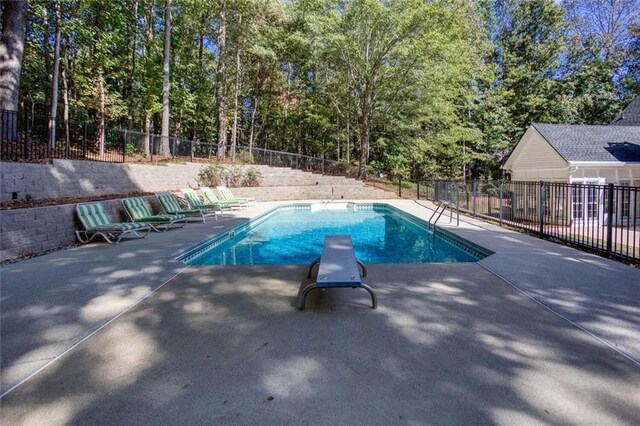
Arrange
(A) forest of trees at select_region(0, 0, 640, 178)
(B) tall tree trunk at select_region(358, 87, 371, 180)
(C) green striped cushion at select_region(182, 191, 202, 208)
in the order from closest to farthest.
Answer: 1. (C) green striped cushion at select_region(182, 191, 202, 208)
2. (A) forest of trees at select_region(0, 0, 640, 178)
3. (B) tall tree trunk at select_region(358, 87, 371, 180)

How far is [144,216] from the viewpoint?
27.8ft

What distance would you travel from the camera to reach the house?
1228cm

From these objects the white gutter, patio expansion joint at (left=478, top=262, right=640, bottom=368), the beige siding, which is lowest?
patio expansion joint at (left=478, top=262, right=640, bottom=368)

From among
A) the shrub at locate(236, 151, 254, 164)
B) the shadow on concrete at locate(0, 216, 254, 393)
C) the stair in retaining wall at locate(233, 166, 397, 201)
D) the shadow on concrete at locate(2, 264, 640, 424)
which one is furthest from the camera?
the shrub at locate(236, 151, 254, 164)

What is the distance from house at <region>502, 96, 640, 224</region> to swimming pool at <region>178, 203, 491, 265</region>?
6.00 meters

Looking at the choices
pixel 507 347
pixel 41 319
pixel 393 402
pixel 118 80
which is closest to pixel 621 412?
pixel 507 347

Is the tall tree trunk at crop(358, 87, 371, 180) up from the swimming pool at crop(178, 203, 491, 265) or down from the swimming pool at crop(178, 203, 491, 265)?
up

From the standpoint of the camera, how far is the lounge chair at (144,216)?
820 centimetres

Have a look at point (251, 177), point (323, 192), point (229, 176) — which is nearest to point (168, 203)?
point (229, 176)

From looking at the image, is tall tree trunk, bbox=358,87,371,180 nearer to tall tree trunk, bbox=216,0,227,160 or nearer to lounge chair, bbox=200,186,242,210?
tall tree trunk, bbox=216,0,227,160

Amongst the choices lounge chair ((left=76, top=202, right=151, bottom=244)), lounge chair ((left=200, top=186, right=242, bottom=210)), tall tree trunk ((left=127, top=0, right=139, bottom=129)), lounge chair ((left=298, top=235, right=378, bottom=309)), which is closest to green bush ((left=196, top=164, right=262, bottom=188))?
lounge chair ((left=200, top=186, right=242, bottom=210))

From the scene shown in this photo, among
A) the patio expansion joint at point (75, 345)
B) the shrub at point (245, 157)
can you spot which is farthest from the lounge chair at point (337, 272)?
the shrub at point (245, 157)

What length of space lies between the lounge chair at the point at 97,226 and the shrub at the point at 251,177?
1015cm

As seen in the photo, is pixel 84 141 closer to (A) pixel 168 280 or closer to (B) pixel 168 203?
(B) pixel 168 203
